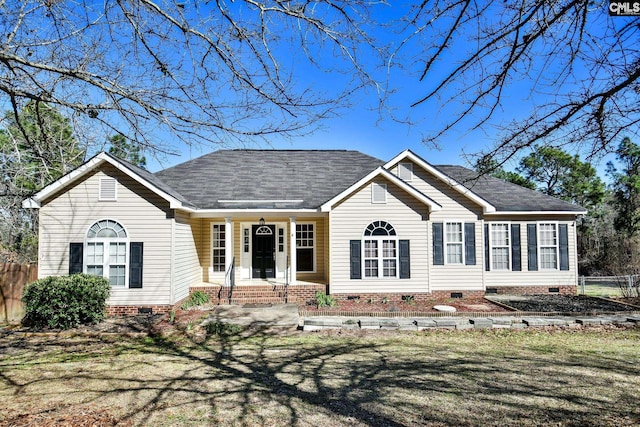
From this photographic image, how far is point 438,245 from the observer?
13.6 m

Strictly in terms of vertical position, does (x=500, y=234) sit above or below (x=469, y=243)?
above

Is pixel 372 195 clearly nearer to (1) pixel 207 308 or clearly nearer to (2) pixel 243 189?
(2) pixel 243 189

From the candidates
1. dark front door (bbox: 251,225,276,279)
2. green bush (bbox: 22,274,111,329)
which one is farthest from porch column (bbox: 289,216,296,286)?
green bush (bbox: 22,274,111,329)

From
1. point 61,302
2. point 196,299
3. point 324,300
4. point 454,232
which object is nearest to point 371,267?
point 324,300

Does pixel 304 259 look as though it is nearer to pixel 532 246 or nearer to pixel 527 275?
pixel 527 275

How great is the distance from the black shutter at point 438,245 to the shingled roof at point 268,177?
3.74m

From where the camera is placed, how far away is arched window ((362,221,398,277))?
12.9 metres

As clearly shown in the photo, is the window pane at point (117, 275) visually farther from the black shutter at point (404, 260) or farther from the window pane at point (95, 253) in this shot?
the black shutter at point (404, 260)

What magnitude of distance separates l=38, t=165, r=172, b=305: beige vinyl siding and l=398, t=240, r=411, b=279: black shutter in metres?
7.88

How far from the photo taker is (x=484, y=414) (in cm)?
457

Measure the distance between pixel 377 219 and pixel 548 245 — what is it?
7548 millimetres

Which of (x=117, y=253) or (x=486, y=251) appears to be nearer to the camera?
(x=117, y=253)

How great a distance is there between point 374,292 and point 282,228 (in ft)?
15.4

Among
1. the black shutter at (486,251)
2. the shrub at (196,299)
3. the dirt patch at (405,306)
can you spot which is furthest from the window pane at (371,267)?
the shrub at (196,299)
